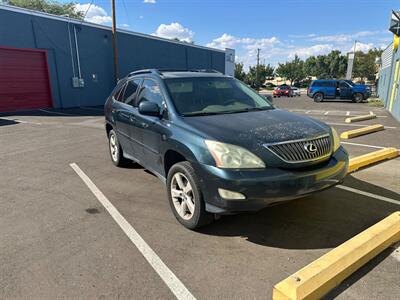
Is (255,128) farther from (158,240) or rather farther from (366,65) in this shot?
(366,65)

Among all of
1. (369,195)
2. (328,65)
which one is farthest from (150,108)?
(328,65)

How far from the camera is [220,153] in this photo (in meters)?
2.96

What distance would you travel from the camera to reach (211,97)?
13.8ft

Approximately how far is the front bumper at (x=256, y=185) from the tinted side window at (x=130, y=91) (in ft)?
8.19

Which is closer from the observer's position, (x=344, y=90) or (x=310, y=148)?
(x=310, y=148)

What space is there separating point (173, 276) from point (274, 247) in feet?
3.65

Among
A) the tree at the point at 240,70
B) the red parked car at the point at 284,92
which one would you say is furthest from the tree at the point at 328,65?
the red parked car at the point at 284,92

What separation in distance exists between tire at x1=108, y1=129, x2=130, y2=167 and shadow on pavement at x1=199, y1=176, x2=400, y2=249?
288 centimetres

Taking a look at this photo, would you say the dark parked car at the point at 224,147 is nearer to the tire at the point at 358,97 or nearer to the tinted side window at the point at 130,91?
the tinted side window at the point at 130,91

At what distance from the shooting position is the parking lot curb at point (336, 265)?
230 cm

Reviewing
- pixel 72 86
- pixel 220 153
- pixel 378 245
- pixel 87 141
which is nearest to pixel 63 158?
pixel 87 141

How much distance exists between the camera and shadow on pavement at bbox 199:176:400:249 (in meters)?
3.25

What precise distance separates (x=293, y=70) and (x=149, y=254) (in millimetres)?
84593

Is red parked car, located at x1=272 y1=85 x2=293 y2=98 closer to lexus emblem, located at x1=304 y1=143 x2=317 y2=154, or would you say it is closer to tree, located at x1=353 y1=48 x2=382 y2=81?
lexus emblem, located at x1=304 y1=143 x2=317 y2=154
